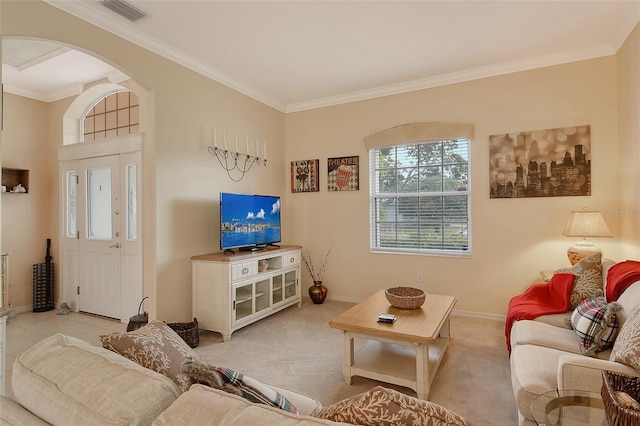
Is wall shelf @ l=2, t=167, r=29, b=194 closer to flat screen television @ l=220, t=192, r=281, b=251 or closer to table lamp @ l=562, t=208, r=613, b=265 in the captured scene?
flat screen television @ l=220, t=192, r=281, b=251

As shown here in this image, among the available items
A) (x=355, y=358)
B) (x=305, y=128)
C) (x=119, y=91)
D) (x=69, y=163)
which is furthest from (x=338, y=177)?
(x=69, y=163)

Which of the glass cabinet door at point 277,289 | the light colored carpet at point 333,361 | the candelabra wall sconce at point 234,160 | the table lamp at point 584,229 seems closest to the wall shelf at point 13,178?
the candelabra wall sconce at point 234,160

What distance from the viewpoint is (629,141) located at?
9.62 ft

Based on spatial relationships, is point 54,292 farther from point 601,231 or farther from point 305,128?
point 601,231

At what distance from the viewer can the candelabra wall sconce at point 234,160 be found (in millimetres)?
3761

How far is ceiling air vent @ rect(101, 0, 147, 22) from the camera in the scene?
2.48m

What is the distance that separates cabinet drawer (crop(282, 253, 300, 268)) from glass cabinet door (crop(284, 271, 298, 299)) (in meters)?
0.11

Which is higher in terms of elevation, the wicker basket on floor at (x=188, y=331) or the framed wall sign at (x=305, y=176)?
the framed wall sign at (x=305, y=176)

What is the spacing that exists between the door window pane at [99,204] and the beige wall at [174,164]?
103 cm

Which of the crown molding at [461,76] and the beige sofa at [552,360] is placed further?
the crown molding at [461,76]

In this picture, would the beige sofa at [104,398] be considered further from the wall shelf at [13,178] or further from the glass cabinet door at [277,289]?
the wall shelf at [13,178]

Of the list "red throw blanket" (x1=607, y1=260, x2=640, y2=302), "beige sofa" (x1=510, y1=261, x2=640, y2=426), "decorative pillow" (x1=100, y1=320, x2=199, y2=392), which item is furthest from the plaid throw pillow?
"red throw blanket" (x1=607, y1=260, x2=640, y2=302)

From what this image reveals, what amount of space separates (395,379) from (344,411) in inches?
65.4

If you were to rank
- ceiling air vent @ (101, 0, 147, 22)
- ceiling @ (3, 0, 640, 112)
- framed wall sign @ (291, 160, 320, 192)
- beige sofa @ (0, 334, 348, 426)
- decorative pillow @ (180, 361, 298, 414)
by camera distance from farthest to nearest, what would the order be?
1. framed wall sign @ (291, 160, 320, 192)
2. ceiling @ (3, 0, 640, 112)
3. ceiling air vent @ (101, 0, 147, 22)
4. decorative pillow @ (180, 361, 298, 414)
5. beige sofa @ (0, 334, 348, 426)
